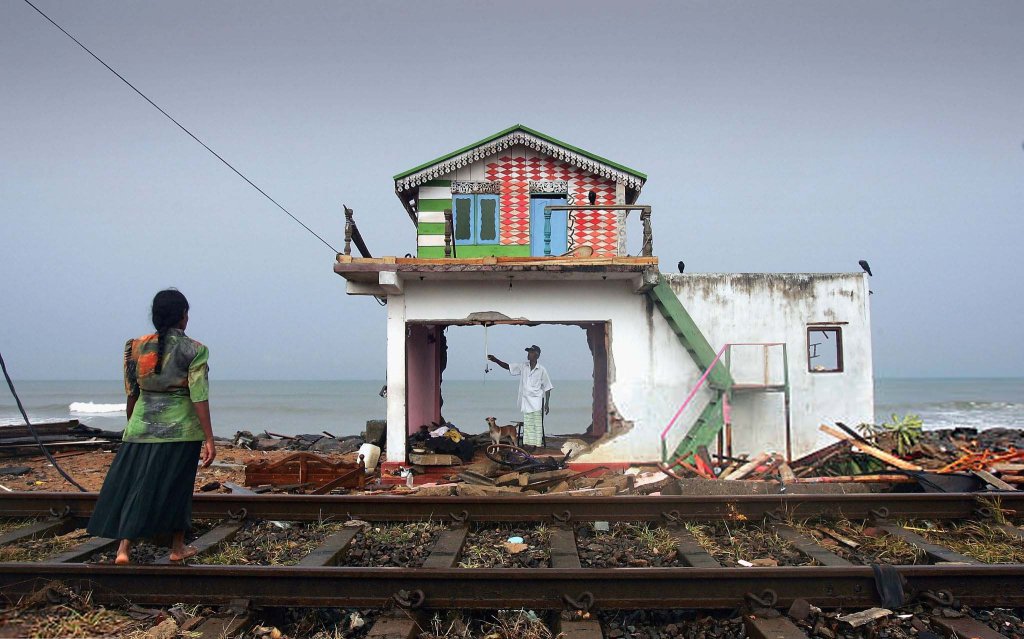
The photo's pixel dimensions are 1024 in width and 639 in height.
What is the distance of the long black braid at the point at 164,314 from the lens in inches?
177

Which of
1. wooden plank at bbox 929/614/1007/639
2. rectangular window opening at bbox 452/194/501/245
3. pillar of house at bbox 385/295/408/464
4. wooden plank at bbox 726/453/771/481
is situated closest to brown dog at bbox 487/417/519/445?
pillar of house at bbox 385/295/408/464

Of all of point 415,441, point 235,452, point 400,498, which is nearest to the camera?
point 400,498

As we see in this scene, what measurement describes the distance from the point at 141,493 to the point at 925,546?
6269 mm

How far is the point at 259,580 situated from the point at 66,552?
2.17m

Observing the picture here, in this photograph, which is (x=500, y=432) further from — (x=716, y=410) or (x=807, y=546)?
(x=807, y=546)

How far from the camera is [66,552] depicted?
517 centimetres

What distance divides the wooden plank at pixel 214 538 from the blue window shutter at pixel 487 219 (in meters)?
8.34

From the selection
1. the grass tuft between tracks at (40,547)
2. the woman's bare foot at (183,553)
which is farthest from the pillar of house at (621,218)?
the grass tuft between tracks at (40,547)

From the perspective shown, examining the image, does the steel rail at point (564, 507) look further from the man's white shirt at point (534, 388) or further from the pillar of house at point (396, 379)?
the man's white shirt at point (534, 388)

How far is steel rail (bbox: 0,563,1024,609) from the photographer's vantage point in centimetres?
420

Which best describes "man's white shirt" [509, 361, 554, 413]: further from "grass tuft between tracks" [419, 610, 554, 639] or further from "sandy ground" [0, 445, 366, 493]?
"grass tuft between tracks" [419, 610, 554, 639]

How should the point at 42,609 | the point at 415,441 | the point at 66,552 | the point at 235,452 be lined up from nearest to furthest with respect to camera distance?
1. the point at 42,609
2. the point at 66,552
3. the point at 415,441
4. the point at 235,452

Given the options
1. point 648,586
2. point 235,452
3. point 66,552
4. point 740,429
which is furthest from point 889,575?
point 235,452

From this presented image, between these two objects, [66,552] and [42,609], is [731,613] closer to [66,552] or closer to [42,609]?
[42,609]
